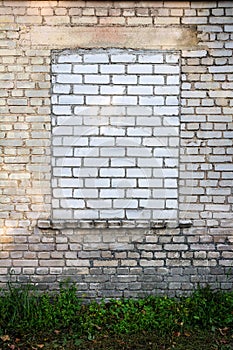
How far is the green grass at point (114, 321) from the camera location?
14.6 feet

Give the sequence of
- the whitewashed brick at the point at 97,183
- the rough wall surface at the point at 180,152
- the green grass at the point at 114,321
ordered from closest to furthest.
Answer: the green grass at the point at 114,321 → the rough wall surface at the point at 180,152 → the whitewashed brick at the point at 97,183

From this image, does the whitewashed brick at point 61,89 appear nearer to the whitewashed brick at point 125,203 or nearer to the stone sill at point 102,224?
the whitewashed brick at point 125,203

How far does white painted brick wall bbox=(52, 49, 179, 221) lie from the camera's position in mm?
4738

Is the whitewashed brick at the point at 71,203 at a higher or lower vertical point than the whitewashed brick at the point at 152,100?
lower

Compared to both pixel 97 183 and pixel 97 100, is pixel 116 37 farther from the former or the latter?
pixel 97 183

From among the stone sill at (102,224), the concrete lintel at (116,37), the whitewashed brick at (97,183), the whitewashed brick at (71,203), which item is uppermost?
the concrete lintel at (116,37)

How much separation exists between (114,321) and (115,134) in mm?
1914

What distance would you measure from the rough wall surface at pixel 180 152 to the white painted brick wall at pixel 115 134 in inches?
4.4

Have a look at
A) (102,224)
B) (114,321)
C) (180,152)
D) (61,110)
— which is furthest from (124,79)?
(114,321)

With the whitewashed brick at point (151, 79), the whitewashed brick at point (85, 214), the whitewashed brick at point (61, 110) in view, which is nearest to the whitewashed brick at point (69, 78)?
the whitewashed brick at point (61, 110)

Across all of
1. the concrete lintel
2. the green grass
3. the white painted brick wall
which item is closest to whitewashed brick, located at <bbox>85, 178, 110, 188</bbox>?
the white painted brick wall

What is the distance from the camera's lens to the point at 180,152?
4828mm

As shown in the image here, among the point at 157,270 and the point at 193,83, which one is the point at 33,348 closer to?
the point at 157,270

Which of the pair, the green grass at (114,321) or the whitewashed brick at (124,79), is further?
the whitewashed brick at (124,79)
